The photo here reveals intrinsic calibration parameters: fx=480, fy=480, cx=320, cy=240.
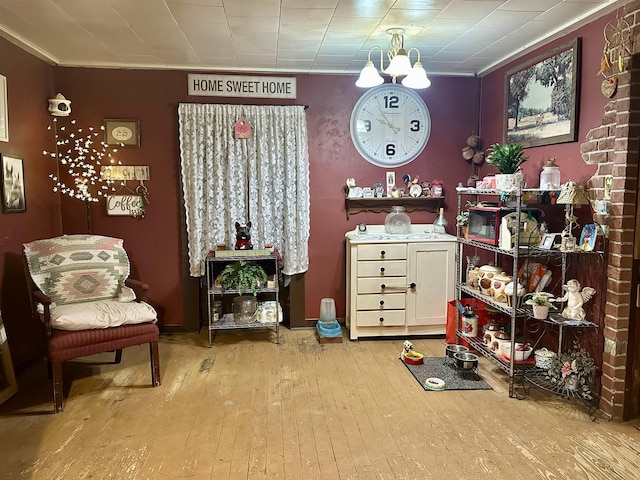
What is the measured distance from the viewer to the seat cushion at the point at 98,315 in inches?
117

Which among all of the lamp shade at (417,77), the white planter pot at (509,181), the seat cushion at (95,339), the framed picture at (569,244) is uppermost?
the lamp shade at (417,77)

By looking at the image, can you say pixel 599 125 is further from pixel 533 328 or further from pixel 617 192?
pixel 533 328

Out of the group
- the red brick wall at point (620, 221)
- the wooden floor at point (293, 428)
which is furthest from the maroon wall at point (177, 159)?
the red brick wall at point (620, 221)

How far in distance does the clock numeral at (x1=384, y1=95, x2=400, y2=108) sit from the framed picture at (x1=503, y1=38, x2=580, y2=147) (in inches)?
38.0

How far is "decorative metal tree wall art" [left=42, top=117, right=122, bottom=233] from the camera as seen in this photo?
4145 millimetres

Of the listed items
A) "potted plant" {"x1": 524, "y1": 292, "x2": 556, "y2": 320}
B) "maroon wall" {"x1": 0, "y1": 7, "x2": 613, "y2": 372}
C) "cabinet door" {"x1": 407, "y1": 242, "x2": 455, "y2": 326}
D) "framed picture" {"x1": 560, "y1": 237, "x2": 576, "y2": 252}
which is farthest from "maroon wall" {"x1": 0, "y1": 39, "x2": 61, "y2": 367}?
"framed picture" {"x1": 560, "y1": 237, "x2": 576, "y2": 252}

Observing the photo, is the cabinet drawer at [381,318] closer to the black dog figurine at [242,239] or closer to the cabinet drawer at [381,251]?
the cabinet drawer at [381,251]

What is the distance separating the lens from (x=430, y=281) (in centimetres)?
421

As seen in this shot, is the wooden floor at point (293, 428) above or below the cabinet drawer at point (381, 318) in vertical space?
below

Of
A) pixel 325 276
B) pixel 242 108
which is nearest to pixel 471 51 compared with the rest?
pixel 242 108

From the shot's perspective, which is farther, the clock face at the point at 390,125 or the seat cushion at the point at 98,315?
the clock face at the point at 390,125

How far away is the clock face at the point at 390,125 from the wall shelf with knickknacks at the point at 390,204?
1.12ft

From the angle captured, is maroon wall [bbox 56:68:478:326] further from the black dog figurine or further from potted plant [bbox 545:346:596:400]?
potted plant [bbox 545:346:596:400]

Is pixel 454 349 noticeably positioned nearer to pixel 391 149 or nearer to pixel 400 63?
pixel 391 149
